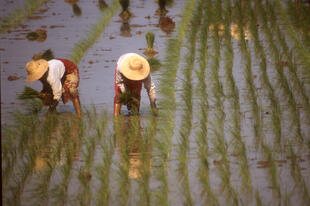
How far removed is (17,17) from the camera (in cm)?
1102

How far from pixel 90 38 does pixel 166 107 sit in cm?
344

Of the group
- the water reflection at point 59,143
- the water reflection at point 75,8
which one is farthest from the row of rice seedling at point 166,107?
the water reflection at point 75,8

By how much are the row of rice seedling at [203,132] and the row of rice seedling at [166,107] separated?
23 cm

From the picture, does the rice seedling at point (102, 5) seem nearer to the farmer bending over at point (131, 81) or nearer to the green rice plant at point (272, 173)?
the farmer bending over at point (131, 81)

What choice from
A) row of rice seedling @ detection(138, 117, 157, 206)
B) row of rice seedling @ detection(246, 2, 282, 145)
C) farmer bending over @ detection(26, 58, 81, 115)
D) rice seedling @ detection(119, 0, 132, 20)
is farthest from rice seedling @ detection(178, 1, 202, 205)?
rice seedling @ detection(119, 0, 132, 20)

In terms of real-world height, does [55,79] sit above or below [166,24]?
below

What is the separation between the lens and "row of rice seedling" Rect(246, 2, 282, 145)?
5.43 meters

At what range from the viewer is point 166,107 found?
20.3 ft

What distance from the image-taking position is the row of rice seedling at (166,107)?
4363mm

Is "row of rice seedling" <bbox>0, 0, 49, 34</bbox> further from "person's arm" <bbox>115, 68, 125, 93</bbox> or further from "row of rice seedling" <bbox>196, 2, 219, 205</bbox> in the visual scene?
"person's arm" <bbox>115, 68, 125, 93</bbox>

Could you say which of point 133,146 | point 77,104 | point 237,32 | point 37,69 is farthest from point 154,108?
point 237,32

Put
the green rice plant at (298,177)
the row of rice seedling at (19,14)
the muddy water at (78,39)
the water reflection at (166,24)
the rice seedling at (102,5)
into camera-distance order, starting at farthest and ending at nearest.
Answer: the rice seedling at (102,5), the row of rice seedling at (19,14), the water reflection at (166,24), the muddy water at (78,39), the green rice plant at (298,177)

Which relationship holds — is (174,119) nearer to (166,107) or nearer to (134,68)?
(166,107)

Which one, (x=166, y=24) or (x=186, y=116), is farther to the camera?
(x=166, y=24)
